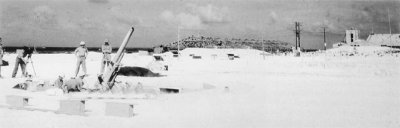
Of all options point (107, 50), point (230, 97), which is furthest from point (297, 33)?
point (230, 97)

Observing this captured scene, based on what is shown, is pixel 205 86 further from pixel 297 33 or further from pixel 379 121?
pixel 297 33

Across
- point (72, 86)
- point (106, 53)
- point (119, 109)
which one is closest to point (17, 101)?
point (119, 109)

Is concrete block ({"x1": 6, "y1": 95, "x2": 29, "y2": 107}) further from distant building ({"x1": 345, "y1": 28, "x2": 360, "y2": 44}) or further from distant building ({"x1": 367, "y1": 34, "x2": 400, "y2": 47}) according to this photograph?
distant building ({"x1": 345, "y1": 28, "x2": 360, "y2": 44})

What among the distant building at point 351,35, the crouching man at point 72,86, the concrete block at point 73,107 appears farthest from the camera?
the distant building at point 351,35

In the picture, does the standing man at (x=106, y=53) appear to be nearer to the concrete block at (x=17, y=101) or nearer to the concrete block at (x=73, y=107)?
the concrete block at (x=17, y=101)

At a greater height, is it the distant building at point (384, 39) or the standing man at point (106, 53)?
the distant building at point (384, 39)

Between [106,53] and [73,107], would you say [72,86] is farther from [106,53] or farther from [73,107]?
[106,53]

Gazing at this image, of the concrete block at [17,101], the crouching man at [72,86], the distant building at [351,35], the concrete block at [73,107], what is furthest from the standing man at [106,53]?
the distant building at [351,35]
